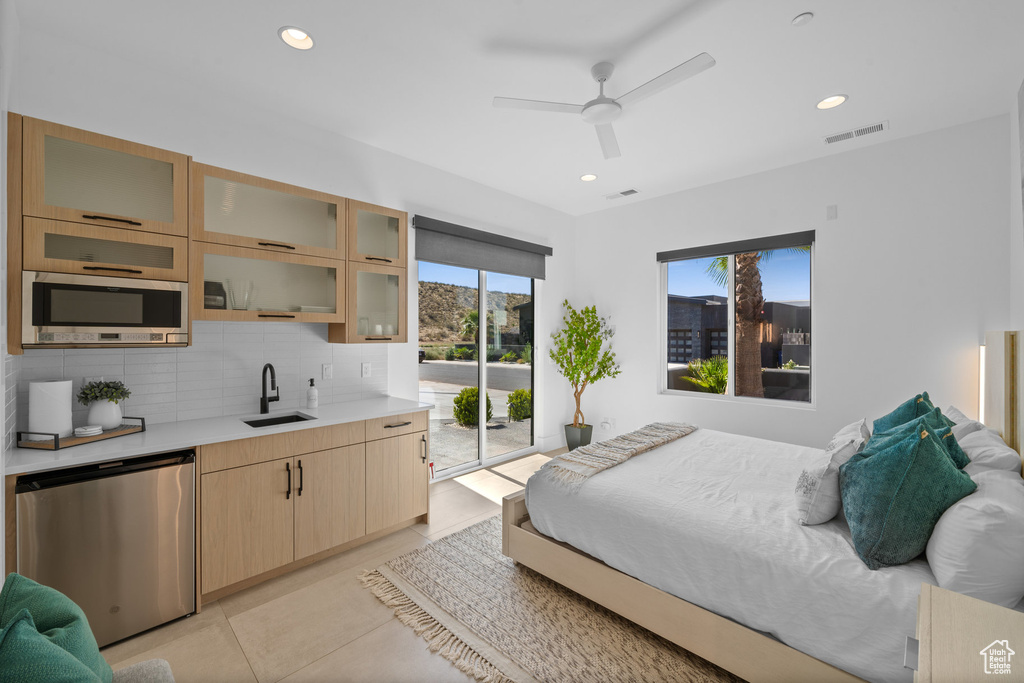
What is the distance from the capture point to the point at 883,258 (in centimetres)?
329

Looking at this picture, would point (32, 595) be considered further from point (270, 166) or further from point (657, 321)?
point (657, 321)

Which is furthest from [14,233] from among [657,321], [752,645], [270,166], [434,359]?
[657,321]

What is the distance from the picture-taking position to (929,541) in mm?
1479

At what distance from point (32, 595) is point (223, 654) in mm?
1226

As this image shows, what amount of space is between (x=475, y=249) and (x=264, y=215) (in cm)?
188

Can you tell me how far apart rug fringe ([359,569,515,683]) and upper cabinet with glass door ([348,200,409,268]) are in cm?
192

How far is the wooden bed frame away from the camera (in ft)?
5.13

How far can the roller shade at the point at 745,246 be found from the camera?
3.66 meters

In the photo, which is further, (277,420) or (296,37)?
(277,420)

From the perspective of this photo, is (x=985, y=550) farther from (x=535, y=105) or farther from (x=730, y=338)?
(x=730, y=338)

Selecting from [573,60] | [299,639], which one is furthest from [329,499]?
[573,60]

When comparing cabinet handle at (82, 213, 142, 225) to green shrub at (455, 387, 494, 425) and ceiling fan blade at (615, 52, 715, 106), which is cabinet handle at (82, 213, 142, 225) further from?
green shrub at (455, 387, 494, 425)

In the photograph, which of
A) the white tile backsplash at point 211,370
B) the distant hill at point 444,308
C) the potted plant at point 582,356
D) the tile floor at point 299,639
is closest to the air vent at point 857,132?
the potted plant at point 582,356

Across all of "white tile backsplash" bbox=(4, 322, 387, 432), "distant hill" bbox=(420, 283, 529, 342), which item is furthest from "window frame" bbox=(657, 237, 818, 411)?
"white tile backsplash" bbox=(4, 322, 387, 432)
